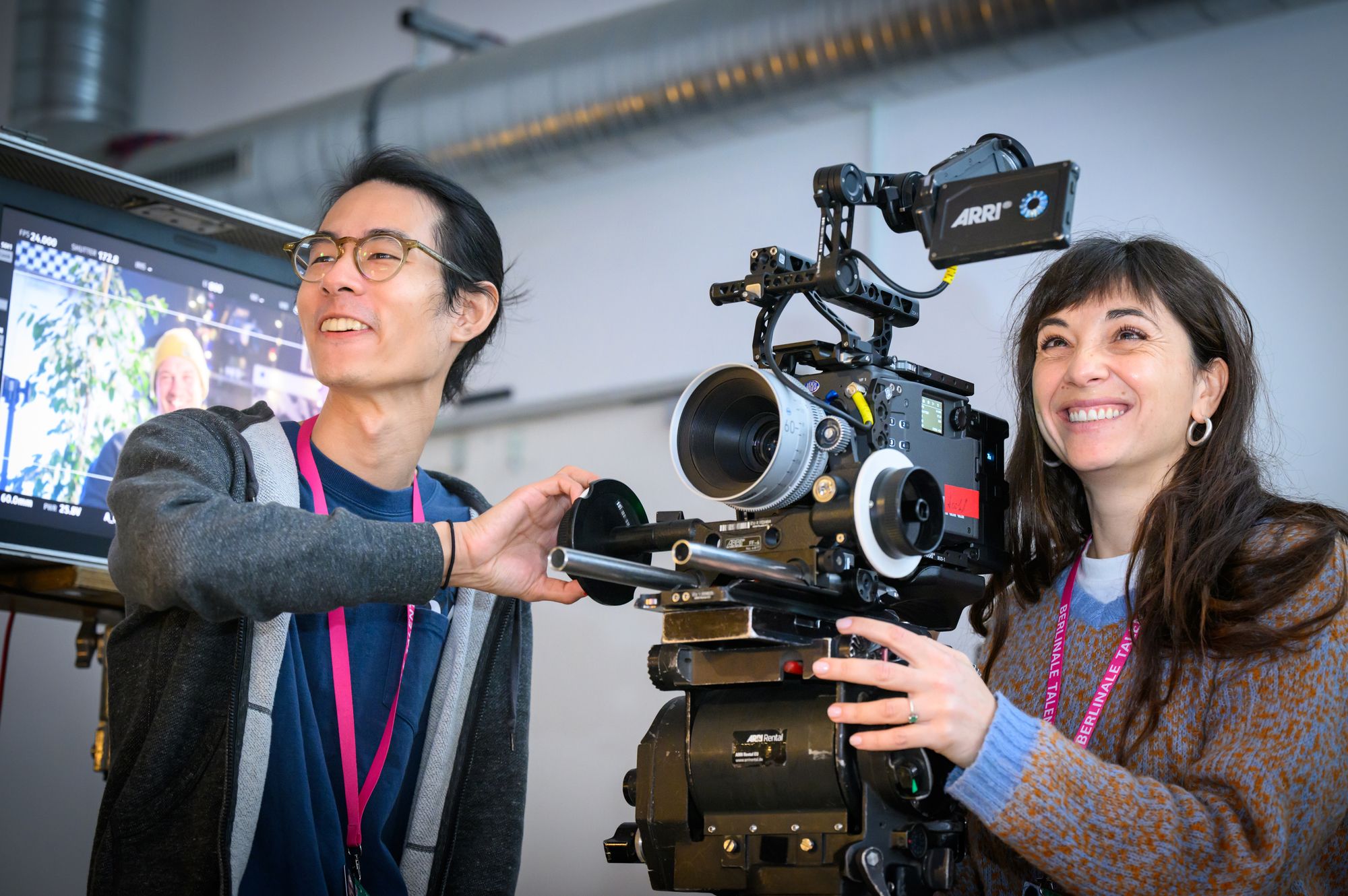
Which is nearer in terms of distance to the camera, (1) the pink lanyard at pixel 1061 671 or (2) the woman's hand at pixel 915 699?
(2) the woman's hand at pixel 915 699

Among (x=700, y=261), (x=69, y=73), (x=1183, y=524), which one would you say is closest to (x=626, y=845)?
(x=1183, y=524)

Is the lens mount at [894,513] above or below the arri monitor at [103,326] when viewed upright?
below

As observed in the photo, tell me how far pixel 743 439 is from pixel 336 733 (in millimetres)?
725

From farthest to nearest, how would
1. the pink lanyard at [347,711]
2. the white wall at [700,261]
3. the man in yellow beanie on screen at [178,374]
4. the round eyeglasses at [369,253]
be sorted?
the white wall at [700,261] < the man in yellow beanie on screen at [178,374] < the round eyeglasses at [369,253] < the pink lanyard at [347,711]

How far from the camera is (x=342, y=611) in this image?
1887 mm

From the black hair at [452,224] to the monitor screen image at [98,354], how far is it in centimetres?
50

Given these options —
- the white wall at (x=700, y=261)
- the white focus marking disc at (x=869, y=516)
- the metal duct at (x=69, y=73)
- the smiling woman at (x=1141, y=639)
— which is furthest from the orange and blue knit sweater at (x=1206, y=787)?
the metal duct at (x=69, y=73)

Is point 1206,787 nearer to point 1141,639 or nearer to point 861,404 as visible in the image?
point 1141,639

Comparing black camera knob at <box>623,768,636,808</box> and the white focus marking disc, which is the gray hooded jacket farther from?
the white focus marking disc

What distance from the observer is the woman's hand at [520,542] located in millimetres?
1724

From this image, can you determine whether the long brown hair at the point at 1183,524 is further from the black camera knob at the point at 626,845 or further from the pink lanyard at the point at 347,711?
the pink lanyard at the point at 347,711

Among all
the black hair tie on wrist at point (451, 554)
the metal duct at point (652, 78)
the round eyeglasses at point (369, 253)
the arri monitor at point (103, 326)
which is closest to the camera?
the black hair tie on wrist at point (451, 554)

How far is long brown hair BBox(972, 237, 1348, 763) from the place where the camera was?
1.66 meters

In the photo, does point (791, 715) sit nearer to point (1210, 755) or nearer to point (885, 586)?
point (885, 586)
